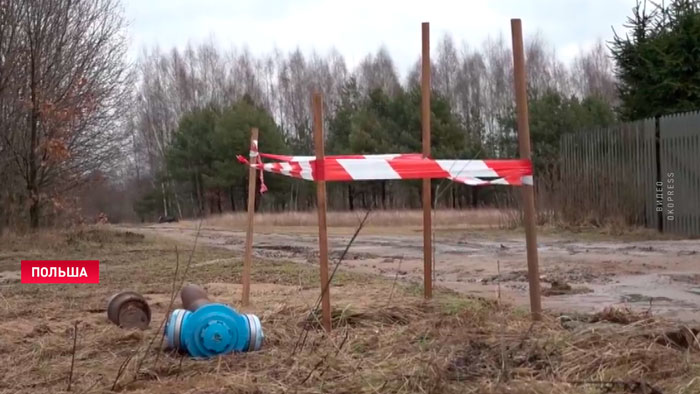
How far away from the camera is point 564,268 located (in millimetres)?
10539

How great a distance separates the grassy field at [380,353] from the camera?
3.91 m

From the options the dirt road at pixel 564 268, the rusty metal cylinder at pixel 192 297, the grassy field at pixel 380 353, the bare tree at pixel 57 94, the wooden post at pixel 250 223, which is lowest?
the dirt road at pixel 564 268

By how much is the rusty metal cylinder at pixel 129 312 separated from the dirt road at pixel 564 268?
2417 mm

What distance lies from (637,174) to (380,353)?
49.2 feet

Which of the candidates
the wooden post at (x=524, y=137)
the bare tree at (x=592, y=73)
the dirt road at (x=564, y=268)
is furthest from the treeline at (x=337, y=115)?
the wooden post at (x=524, y=137)

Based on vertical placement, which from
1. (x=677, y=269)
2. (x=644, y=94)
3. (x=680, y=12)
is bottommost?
(x=677, y=269)

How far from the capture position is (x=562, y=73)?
69125 mm

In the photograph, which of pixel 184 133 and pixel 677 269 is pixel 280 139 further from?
pixel 677 269

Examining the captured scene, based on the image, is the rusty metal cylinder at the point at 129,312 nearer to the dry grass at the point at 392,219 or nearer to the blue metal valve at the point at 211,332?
the blue metal valve at the point at 211,332

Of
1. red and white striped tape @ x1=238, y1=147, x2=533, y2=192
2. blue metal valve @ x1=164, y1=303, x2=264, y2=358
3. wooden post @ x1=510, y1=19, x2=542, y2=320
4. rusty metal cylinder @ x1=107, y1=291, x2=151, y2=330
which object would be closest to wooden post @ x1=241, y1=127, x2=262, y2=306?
rusty metal cylinder @ x1=107, y1=291, x2=151, y2=330

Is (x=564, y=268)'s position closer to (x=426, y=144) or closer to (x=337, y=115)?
(x=426, y=144)

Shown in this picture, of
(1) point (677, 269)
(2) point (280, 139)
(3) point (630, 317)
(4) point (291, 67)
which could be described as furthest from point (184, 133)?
(3) point (630, 317)

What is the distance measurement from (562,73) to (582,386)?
224 ft

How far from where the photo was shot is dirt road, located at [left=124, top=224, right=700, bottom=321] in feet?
24.2
